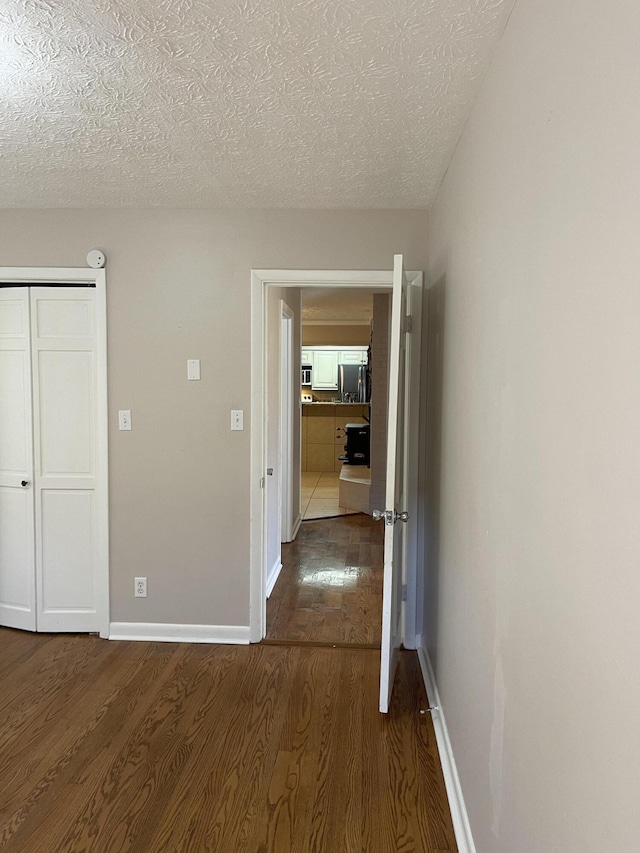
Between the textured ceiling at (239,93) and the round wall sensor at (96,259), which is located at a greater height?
the textured ceiling at (239,93)

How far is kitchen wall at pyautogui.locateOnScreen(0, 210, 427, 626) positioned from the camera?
3.15 m

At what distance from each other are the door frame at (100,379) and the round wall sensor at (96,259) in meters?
0.03

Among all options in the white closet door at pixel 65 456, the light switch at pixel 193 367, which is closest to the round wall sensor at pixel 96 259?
the white closet door at pixel 65 456

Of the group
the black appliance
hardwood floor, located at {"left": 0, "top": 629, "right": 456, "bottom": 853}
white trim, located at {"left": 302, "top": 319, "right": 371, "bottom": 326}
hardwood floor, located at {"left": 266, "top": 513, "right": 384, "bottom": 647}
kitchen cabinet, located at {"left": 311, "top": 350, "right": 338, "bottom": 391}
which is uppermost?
white trim, located at {"left": 302, "top": 319, "right": 371, "bottom": 326}

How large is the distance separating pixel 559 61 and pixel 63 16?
1.20m

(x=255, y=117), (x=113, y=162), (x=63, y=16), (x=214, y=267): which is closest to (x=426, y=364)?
(x=214, y=267)

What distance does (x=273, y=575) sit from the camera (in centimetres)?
435

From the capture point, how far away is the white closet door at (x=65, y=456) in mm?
3291

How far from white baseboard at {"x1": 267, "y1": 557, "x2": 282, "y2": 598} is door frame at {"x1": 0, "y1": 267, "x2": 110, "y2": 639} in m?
1.15

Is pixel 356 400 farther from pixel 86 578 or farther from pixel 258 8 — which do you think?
pixel 258 8

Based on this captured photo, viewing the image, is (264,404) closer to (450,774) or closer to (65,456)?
(65,456)

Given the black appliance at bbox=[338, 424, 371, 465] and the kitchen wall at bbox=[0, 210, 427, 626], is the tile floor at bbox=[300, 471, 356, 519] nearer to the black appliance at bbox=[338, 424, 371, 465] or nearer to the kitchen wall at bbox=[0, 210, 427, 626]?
the black appliance at bbox=[338, 424, 371, 465]

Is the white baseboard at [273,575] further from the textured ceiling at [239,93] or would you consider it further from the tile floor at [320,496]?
the textured ceiling at [239,93]

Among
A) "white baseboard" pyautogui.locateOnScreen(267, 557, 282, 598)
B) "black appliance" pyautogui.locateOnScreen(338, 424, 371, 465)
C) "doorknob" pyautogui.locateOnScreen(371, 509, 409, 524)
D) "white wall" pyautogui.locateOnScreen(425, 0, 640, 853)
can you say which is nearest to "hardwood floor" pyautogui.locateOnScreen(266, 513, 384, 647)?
"white baseboard" pyautogui.locateOnScreen(267, 557, 282, 598)
